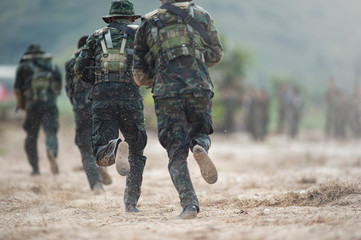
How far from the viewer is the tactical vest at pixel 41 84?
9727 millimetres

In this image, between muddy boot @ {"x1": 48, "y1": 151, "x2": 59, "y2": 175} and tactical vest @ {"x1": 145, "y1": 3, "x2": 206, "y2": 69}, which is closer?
tactical vest @ {"x1": 145, "y1": 3, "x2": 206, "y2": 69}

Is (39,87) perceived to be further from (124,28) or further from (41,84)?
(124,28)

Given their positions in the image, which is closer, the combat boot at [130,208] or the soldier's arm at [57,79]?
the combat boot at [130,208]

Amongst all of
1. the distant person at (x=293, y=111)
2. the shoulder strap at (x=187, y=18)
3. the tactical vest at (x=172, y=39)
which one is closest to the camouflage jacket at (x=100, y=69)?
the tactical vest at (x=172, y=39)

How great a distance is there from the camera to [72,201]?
6.89m

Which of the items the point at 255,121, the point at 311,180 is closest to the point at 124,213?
the point at 311,180

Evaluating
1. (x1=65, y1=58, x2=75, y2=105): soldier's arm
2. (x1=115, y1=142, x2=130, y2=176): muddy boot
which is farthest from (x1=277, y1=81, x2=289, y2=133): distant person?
(x1=115, y1=142, x2=130, y2=176): muddy boot

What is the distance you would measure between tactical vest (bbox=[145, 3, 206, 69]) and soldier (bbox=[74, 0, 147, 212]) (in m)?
0.75

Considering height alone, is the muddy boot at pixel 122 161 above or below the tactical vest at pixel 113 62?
below

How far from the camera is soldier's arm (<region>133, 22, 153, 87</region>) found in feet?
17.2

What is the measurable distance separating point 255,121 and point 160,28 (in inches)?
702

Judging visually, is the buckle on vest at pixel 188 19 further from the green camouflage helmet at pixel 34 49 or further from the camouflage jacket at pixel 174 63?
the green camouflage helmet at pixel 34 49

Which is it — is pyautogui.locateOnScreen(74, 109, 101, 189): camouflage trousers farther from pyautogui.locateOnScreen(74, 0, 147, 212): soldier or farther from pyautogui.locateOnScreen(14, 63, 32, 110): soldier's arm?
pyautogui.locateOnScreen(14, 63, 32, 110): soldier's arm

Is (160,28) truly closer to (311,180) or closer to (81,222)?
(81,222)
